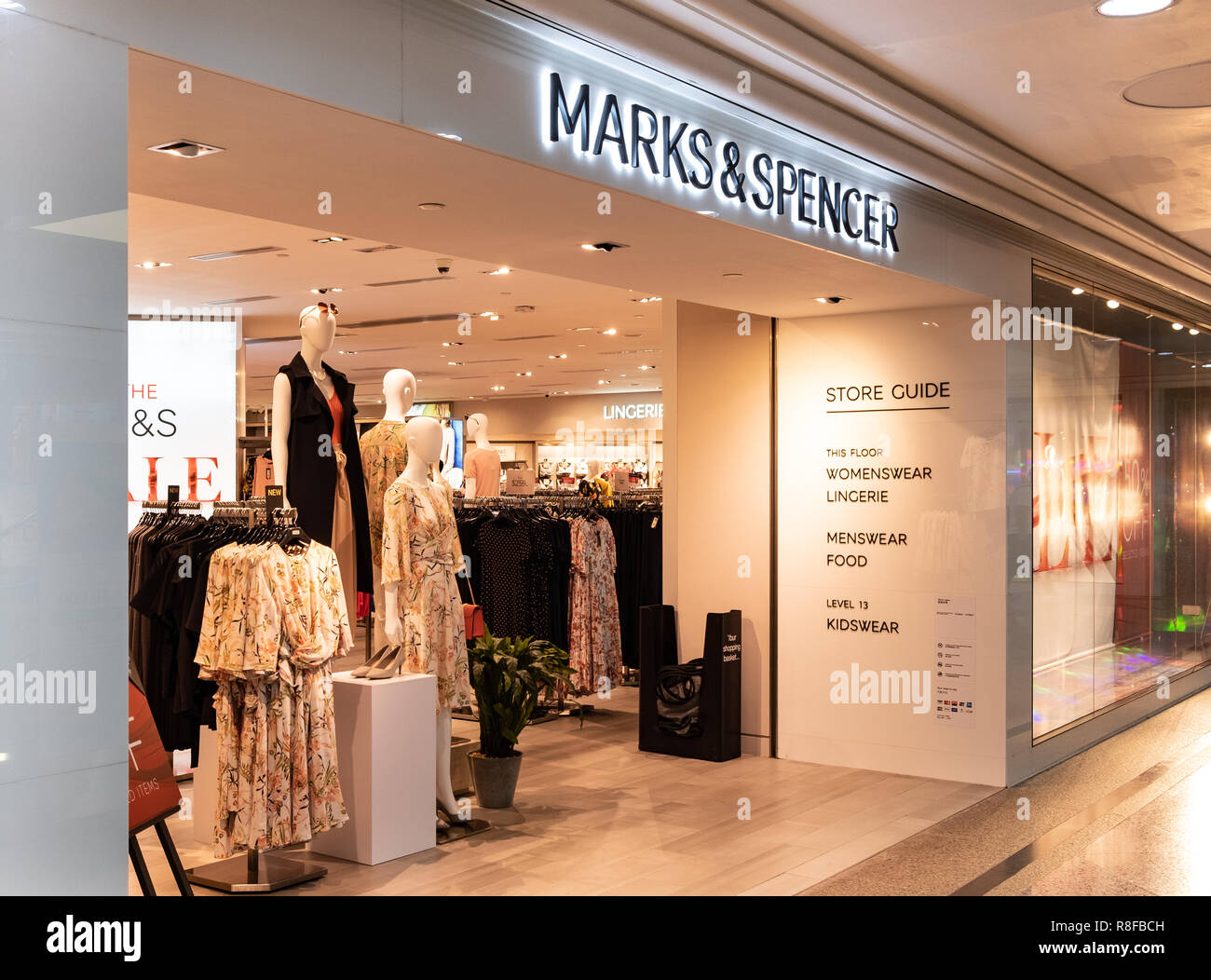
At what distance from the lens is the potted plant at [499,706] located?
5.48 m

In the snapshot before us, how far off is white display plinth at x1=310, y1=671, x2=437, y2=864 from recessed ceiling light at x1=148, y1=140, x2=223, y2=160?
224 cm

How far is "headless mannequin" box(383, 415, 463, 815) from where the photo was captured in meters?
4.86

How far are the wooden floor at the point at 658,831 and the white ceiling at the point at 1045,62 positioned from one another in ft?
10.1

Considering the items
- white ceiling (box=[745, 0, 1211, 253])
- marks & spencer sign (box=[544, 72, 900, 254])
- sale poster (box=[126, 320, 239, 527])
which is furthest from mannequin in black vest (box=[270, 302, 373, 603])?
sale poster (box=[126, 320, 239, 527])

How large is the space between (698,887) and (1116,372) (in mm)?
5005

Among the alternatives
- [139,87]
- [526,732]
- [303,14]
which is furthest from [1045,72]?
[526,732]

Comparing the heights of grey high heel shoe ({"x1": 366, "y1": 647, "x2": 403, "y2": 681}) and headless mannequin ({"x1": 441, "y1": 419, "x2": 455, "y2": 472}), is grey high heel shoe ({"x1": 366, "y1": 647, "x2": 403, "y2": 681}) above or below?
below

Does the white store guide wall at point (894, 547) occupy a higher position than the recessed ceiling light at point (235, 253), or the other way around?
the recessed ceiling light at point (235, 253)

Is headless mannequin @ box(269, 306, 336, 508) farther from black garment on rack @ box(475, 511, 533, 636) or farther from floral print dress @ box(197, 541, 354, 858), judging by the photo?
black garment on rack @ box(475, 511, 533, 636)

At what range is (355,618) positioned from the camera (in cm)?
518

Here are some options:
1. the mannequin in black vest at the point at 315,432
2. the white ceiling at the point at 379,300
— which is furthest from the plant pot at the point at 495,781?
the white ceiling at the point at 379,300

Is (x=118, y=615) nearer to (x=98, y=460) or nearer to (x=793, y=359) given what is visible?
(x=98, y=460)

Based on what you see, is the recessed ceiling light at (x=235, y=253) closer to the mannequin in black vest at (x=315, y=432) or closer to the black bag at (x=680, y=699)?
the mannequin in black vest at (x=315, y=432)

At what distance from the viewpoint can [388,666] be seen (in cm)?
481
